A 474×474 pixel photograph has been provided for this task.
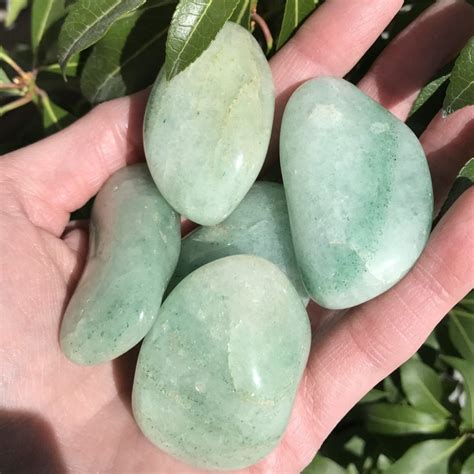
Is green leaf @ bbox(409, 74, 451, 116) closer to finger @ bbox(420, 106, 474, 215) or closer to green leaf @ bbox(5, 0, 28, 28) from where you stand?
finger @ bbox(420, 106, 474, 215)

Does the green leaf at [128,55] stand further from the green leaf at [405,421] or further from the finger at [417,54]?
the green leaf at [405,421]

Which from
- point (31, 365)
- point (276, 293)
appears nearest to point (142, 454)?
point (31, 365)

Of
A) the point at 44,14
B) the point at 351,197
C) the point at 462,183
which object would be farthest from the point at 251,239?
the point at 44,14

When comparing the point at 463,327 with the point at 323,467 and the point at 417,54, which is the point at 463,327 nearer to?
the point at 323,467

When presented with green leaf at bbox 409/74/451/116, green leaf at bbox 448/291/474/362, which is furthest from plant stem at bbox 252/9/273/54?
green leaf at bbox 448/291/474/362

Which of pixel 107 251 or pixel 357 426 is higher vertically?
pixel 107 251

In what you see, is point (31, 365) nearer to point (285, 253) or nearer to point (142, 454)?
point (142, 454)
